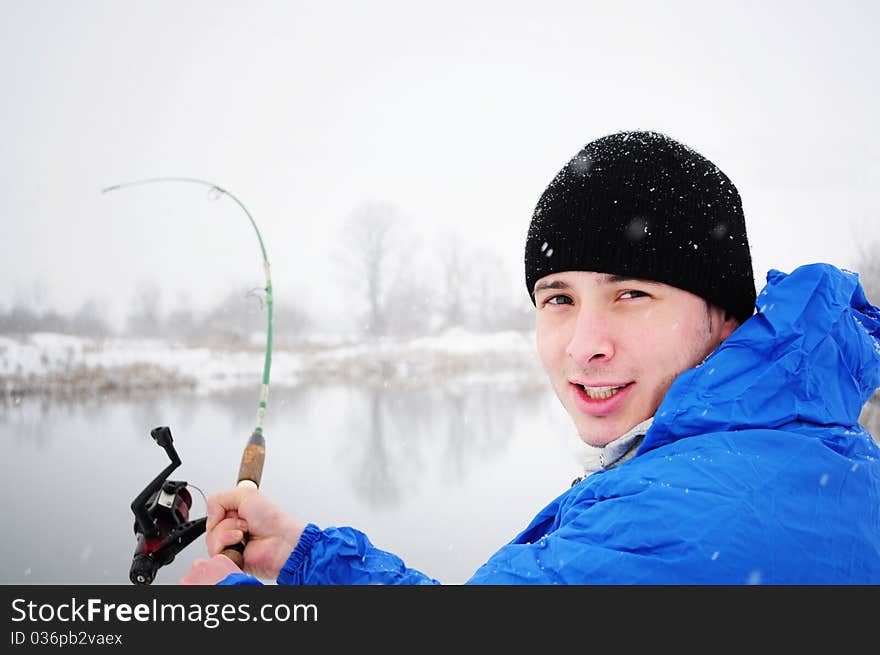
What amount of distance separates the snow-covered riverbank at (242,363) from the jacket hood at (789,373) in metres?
10.6

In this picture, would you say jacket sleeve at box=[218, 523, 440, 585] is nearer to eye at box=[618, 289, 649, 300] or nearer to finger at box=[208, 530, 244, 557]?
finger at box=[208, 530, 244, 557]

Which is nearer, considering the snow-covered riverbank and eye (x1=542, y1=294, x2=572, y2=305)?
eye (x1=542, y1=294, x2=572, y2=305)

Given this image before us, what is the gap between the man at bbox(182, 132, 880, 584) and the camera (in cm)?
69

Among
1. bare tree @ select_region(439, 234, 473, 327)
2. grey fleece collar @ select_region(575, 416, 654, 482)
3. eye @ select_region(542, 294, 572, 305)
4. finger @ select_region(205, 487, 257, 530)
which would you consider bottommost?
finger @ select_region(205, 487, 257, 530)

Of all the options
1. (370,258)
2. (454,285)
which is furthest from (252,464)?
(454,285)

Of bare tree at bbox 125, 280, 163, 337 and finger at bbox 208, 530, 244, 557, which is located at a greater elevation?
bare tree at bbox 125, 280, 163, 337

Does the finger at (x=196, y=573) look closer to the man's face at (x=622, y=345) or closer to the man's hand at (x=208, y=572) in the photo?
the man's hand at (x=208, y=572)

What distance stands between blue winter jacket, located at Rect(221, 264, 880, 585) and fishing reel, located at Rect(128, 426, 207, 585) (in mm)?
525

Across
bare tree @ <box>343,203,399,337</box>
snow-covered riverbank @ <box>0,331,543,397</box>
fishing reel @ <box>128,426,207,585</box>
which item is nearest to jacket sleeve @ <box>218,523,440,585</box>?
fishing reel @ <box>128,426,207,585</box>

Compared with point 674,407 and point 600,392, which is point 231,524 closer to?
point 600,392

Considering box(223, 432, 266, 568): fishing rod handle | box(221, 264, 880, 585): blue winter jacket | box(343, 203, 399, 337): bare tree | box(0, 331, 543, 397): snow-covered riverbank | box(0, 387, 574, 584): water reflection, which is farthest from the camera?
box(343, 203, 399, 337): bare tree

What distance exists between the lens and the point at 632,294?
105cm

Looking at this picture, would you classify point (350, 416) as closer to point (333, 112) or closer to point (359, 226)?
point (359, 226)

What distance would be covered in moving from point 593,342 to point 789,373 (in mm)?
285
